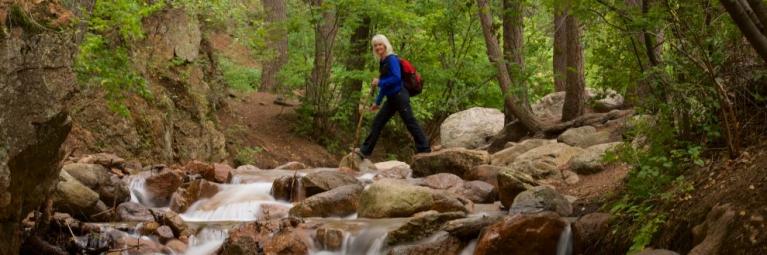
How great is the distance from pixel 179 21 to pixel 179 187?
600 cm

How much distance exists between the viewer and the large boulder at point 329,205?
8945 millimetres

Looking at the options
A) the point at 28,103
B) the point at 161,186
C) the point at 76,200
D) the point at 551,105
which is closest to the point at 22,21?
the point at 28,103

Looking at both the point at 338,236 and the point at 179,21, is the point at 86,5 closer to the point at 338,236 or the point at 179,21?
the point at 338,236

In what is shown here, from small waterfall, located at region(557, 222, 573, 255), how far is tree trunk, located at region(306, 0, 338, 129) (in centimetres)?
957

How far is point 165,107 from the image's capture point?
45.2ft

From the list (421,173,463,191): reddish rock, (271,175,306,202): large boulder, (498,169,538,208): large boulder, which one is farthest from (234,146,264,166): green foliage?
(498,169,538,208): large boulder

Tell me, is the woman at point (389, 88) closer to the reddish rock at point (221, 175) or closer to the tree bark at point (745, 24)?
the reddish rock at point (221, 175)

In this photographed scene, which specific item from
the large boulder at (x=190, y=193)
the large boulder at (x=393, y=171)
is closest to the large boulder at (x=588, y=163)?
the large boulder at (x=393, y=171)

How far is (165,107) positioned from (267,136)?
375 cm

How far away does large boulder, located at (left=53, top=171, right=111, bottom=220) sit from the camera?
26.5 ft

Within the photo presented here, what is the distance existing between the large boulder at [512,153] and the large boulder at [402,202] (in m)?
2.68

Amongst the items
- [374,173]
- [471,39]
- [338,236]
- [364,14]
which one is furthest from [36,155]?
[471,39]

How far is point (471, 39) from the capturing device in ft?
57.0

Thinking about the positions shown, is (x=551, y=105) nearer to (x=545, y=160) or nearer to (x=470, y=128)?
(x=470, y=128)
